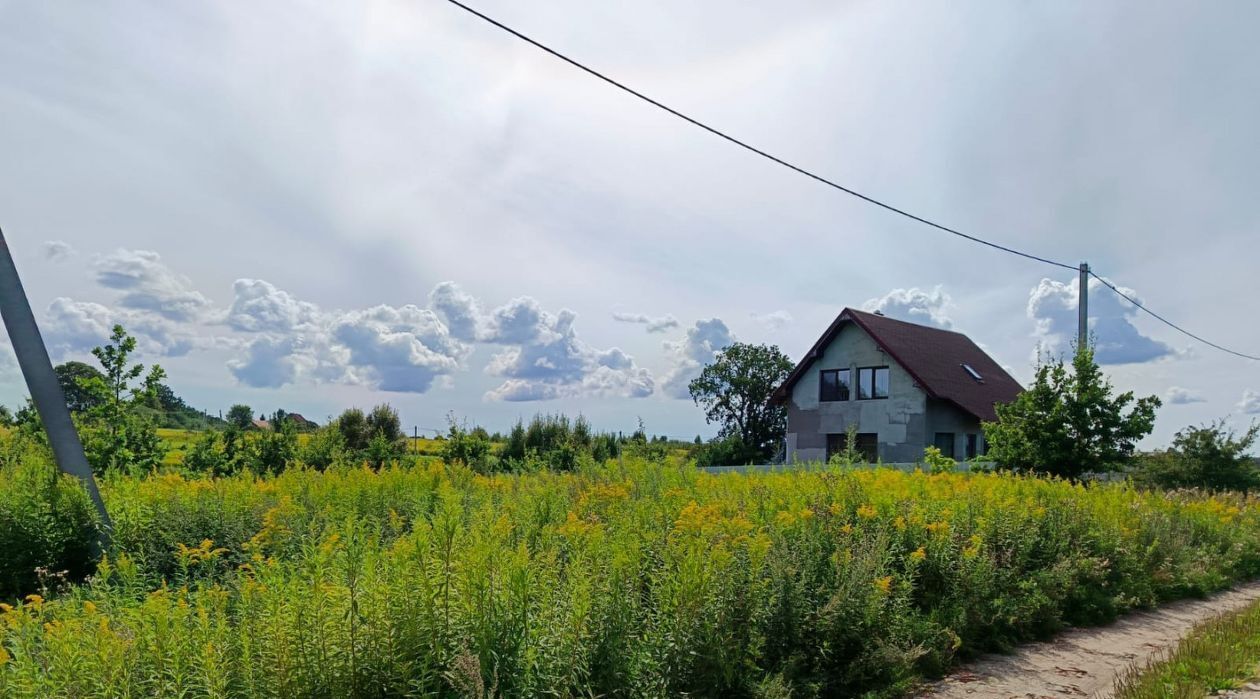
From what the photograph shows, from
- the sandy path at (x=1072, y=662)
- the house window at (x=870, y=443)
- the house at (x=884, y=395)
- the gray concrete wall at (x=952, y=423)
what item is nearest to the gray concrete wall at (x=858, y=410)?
the house at (x=884, y=395)

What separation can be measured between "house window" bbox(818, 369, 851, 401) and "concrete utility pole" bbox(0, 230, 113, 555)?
2598 centimetres

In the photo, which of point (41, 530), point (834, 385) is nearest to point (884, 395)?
point (834, 385)

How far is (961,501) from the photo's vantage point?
8.11 metres

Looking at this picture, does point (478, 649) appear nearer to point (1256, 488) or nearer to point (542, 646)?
point (542, 646)

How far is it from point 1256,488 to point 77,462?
26.3 m

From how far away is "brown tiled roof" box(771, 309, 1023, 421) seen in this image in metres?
27.9

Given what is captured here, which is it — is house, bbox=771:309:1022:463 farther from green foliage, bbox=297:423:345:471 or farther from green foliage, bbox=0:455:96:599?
green foliage, bbox=0:455:96:599

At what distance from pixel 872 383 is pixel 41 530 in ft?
86.3

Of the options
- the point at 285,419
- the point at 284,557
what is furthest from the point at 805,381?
the point at 284,557

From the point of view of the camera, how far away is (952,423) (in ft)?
94.0

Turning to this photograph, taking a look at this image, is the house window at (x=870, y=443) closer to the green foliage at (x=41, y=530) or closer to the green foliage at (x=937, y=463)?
the green foliage at (x=937, y=463)

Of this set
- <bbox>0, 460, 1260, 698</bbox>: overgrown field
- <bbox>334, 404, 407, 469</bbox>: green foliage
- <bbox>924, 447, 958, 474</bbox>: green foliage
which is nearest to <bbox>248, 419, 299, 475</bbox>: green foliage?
<bbox>334, 404, 407, 469</bbox>: green foliage

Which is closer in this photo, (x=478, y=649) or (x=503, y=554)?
(x=478, y=649)


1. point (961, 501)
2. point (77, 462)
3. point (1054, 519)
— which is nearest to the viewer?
point (77, 462)
